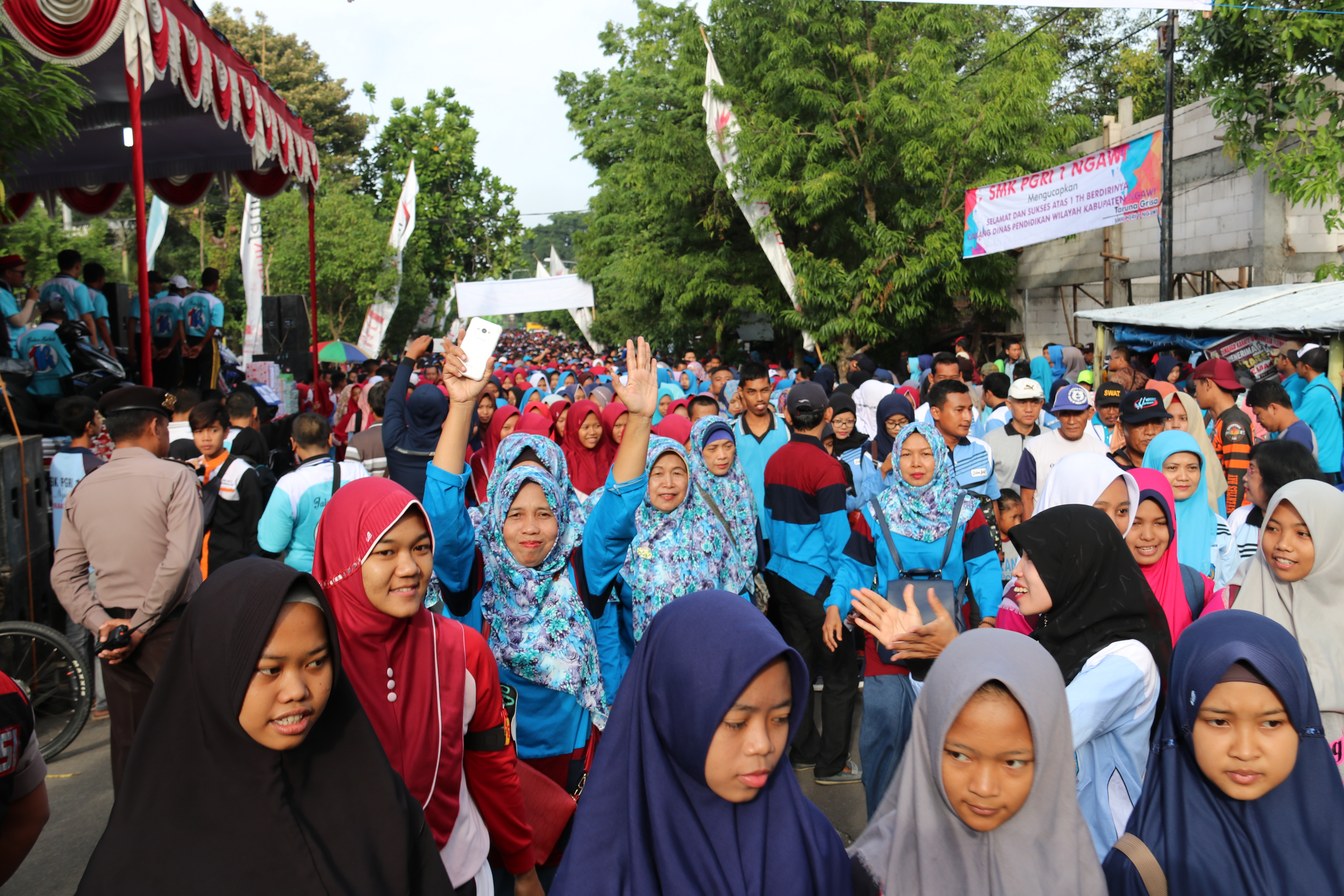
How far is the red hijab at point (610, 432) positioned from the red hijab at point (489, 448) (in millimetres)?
882

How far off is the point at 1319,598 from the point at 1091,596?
0.76 metres

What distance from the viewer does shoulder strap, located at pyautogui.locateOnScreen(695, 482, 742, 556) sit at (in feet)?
13.1

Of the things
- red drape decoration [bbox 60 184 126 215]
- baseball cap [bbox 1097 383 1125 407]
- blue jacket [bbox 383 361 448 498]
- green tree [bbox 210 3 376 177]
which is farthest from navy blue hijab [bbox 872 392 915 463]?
green tree [bbox 210 3 376 177]

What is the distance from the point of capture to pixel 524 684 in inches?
121

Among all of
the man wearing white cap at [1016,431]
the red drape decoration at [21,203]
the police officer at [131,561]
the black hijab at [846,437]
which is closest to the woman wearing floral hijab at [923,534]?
the man wearing white cap at [1016,431]

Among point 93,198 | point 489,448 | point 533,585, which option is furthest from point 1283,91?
point 93,198

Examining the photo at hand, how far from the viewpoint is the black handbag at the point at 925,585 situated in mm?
3138

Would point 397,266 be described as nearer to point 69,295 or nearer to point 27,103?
point 69,295

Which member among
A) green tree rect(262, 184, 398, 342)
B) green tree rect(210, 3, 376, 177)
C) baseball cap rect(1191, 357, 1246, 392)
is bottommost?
baseball cap rect(1191, 357, 1246, 392)

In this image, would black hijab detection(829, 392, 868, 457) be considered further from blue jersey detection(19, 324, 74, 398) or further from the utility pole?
the utility pole

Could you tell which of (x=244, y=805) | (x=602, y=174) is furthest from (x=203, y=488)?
(x=602, y=174)

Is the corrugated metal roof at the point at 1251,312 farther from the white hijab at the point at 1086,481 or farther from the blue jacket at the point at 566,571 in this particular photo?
the blue jacket at the point at 566,571

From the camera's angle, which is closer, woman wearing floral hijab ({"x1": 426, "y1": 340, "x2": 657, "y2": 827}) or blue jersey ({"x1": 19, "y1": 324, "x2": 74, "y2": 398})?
woman wearing floral hijab ({"x1": 426, "y1": 340, "x2": 657, "y2": 827})

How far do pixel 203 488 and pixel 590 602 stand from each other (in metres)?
2.63
